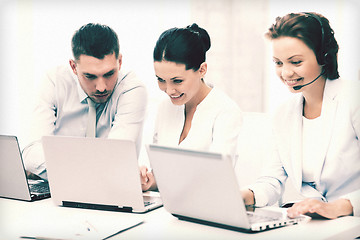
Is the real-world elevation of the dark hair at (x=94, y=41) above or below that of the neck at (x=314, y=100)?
above

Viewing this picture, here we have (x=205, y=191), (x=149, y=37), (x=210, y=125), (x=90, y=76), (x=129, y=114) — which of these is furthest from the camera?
(x=149, y=37)

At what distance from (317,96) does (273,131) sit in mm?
212

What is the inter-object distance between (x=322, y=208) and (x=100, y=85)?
1106mm

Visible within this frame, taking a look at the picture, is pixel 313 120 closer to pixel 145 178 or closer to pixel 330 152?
pixel 330 152

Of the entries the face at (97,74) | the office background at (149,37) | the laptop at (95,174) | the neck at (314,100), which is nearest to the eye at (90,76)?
the face at (97,74)

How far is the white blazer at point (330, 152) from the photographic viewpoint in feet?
5.66

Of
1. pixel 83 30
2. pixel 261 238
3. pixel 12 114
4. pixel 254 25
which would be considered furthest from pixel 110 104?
pixel 254 25

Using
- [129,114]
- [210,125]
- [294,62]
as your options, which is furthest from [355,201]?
[129,114]

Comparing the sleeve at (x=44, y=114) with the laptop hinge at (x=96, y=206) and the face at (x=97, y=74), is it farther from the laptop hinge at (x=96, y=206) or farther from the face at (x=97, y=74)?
the laptop hinge at (x=96, y=206)

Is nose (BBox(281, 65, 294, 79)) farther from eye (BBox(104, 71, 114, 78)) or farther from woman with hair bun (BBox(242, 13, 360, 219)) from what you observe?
eye (BBox(104, 71, 114, 78))

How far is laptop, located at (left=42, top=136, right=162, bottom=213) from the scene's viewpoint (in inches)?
58.6

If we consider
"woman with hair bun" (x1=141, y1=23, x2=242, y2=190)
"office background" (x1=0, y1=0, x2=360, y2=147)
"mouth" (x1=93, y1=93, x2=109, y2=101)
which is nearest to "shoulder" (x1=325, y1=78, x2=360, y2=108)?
"woman with hair bun" (x1=141, y1=23, x2=242, y2=190)

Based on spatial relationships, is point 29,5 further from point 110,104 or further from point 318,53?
point 318,53

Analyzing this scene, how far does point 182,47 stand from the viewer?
1850mm
